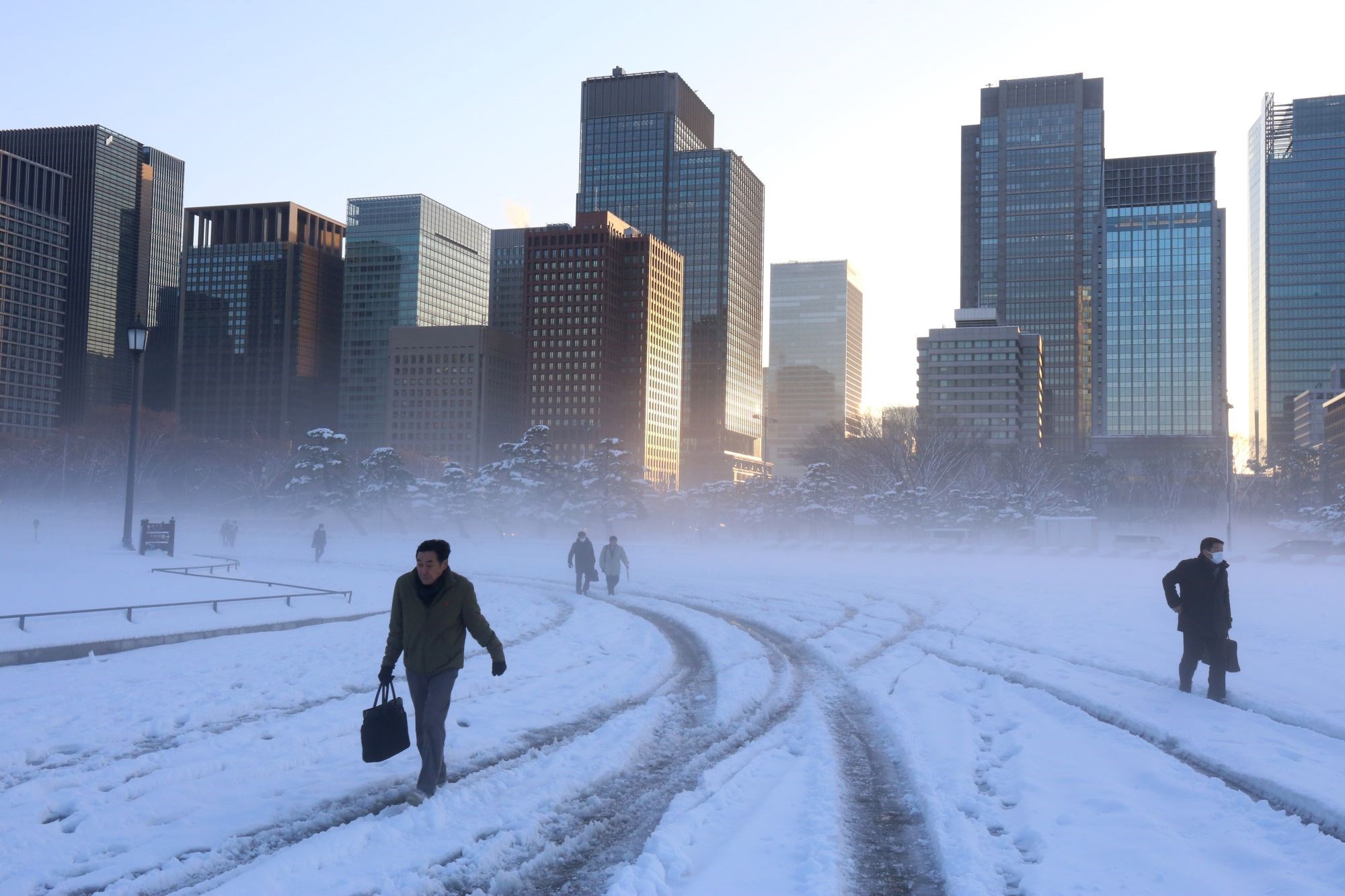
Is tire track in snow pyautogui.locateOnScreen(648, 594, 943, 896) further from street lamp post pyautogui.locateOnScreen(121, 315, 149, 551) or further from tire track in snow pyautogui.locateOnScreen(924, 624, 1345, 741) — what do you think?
street lamp post pyautogui.locateOnScreen(121, 315, 149, 551)

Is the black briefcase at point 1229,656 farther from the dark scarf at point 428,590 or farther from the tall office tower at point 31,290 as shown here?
the tall office tower at point 31,290

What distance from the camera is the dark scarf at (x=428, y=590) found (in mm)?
7512

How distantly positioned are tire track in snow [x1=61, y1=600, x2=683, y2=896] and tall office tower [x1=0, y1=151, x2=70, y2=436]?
7726 inches

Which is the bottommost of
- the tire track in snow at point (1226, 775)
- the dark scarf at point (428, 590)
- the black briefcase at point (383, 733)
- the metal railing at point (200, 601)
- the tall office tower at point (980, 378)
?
the metal railing at point (200, 601)

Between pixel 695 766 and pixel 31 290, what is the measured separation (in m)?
213

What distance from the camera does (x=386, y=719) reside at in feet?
24.3

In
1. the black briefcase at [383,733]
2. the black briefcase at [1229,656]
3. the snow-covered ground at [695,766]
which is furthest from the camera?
the black briefcase at [1229,656]

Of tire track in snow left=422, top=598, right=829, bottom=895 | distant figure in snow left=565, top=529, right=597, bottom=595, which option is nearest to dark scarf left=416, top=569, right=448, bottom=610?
tire track in snow left=422, top=598, right=829, bottom=895

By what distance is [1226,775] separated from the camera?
8.23 m

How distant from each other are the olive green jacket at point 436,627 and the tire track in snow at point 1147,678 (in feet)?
27.1

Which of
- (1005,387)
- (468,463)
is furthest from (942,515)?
(468,463)

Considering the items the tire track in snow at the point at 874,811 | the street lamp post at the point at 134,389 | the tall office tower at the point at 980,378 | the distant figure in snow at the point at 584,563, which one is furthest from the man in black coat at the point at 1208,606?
the tall office tower at the point at 980,378

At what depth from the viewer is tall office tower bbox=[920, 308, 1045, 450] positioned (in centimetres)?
17425

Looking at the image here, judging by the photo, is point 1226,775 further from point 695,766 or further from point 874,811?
point 695,766
